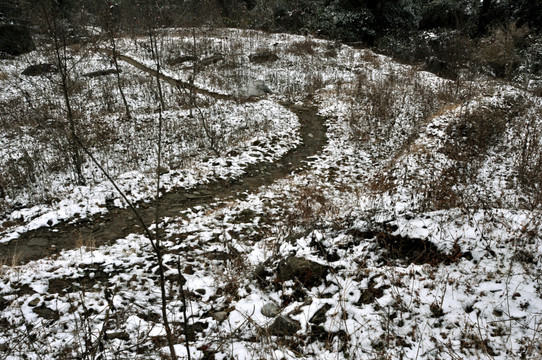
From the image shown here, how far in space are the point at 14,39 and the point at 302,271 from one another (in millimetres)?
22413

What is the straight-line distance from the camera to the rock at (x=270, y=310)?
143 inches

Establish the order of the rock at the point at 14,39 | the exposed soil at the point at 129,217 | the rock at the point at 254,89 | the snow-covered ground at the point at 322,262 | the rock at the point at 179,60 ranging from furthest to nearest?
the rock at the point at 179,60, the rock at the point at 14,39, the rock at the point at 254,89, the exposed soil at the point at 129,217, the snow-covered ground at the point at 322,262

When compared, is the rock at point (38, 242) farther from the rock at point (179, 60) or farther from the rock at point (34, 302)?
the rock at point (179, 60)

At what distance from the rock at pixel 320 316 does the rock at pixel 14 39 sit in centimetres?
2164

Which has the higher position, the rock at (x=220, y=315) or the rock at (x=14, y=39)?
the rock at (x=14, y=39)

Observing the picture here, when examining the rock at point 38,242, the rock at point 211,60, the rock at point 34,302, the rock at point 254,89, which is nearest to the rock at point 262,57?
the rock at point 211,60

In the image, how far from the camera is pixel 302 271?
4047 mm

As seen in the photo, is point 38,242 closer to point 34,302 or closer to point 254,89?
point 34,302

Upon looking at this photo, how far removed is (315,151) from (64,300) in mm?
7841

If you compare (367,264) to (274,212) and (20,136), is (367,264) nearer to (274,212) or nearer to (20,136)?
(274,212)

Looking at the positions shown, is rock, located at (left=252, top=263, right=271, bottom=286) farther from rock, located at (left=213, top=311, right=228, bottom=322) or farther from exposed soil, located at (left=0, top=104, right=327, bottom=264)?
exposed soil, located at (left=0, top=104, right=327, bottom=264)

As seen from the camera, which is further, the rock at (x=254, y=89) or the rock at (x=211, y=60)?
the rock at (x=211, y=60)

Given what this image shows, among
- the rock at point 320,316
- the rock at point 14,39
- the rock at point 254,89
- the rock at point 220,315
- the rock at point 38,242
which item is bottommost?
the rock at point 38,242

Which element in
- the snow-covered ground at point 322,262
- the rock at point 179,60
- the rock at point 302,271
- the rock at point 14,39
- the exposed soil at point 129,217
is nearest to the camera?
the snow-covered ground at point 322,262
